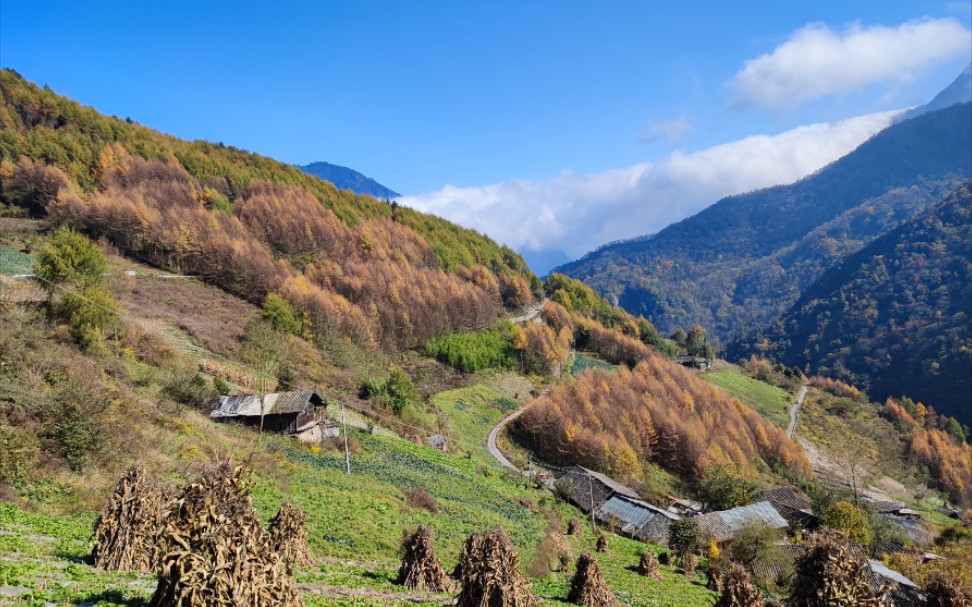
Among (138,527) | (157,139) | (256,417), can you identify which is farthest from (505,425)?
(157,139)

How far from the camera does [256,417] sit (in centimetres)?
4434

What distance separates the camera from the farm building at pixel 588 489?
5362 cm

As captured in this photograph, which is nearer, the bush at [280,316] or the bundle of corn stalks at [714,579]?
the bundle of corn stalks at [714,579]

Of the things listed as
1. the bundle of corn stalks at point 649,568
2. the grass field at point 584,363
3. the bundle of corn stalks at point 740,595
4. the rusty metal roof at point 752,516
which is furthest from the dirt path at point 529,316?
the bundle of corn stalks at point 740,595

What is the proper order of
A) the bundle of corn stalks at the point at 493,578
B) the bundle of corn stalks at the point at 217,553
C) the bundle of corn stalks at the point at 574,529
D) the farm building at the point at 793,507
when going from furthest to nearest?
the farm building at the point at 793,507, the bundle of corn stalks at the point at 574,529, the bundle of corn stalks at the point at 493,578, the bundle of corn stalks at the point at 217,553

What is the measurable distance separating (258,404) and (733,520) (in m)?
46.1

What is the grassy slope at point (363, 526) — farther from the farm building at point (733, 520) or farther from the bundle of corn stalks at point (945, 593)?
the bundle of corn stalks at point (945, 593)

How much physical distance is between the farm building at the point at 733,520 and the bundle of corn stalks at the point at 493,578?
39.0 metres

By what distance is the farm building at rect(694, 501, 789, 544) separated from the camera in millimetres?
47062

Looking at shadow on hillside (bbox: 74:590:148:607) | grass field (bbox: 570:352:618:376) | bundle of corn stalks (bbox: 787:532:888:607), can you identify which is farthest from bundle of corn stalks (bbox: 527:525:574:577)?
grass field (bbox: 570:352:618:376)

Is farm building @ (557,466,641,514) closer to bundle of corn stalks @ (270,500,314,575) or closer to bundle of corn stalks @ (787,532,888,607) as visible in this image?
bundle of corn stalks @ (270,500,314,575)

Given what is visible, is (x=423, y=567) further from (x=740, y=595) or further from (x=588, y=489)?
(x=588, y=489)

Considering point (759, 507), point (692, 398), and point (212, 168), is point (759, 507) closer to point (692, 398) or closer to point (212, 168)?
point (692, 398)

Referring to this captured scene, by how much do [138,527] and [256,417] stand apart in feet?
110
